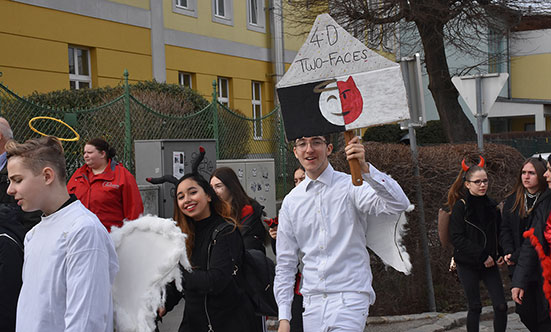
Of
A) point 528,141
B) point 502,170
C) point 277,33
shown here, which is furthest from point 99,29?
point 528,141

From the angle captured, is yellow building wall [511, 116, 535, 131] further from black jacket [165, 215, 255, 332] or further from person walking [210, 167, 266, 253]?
black jacket [165, 215, 255, 332]

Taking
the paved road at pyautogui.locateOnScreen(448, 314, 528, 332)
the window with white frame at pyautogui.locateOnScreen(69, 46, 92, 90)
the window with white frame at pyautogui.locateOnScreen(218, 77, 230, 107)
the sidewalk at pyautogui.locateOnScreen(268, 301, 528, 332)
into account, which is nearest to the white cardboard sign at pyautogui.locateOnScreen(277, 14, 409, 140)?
the sidewalk at pyautogui.locateOnScreen(268, 301, 528, 332)

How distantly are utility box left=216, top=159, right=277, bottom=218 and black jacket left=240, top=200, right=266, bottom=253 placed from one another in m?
4.57

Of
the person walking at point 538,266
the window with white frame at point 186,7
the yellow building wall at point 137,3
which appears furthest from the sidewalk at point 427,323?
the window with white frame at point 186,7

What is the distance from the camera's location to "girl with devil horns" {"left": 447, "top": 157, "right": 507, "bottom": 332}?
6391mm

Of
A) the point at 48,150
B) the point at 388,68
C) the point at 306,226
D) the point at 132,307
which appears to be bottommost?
the point at 132,307

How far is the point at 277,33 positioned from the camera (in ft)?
78.3

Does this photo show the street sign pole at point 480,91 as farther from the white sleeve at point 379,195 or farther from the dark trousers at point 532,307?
the white sleeve at point 379,195

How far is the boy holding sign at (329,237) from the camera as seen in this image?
3766 mm

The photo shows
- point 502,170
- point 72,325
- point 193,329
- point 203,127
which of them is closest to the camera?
point 72,325

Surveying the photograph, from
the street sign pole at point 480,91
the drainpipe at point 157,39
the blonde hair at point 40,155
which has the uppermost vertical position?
the drainpipe at point 157,39

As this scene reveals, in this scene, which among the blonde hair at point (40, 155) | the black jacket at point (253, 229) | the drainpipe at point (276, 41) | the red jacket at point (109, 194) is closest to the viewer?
the blonde hair at point (40, 155)

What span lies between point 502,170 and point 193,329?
642 cm

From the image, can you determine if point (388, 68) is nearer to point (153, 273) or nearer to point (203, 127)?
point (153, 273)
